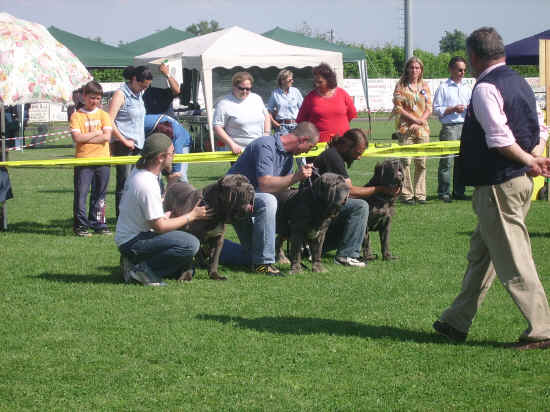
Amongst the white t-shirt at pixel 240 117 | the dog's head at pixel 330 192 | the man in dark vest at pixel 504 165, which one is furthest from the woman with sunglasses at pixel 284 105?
the man in dark vest at pixel 504 165

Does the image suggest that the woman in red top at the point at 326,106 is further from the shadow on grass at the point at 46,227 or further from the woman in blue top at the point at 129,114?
the shadow on grass at the point at 46,227

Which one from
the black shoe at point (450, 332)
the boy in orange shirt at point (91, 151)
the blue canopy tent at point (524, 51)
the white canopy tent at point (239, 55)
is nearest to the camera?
the black shoe at point (450, 332)

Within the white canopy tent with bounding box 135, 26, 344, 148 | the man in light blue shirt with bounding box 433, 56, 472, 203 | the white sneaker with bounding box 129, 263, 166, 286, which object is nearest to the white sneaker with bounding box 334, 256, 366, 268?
the white sneaker with bounding box 129, 263, 166, 286

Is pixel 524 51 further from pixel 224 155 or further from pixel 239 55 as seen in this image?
pixel 224 155

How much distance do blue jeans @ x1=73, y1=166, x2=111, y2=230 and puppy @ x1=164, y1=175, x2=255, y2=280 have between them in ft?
8.46

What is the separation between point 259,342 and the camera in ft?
16.6

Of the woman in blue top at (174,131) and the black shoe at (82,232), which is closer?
the black shoe at (82,232)

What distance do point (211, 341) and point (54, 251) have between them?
3.99 metres

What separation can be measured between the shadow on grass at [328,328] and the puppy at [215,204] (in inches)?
47.3

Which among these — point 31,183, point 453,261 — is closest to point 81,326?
point 453,261

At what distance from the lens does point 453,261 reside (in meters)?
7.69

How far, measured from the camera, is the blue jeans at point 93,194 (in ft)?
31.0

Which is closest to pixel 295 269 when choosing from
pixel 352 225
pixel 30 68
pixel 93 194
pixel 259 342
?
pixel 352 225

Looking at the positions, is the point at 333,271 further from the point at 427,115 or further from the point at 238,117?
the point at 427,115
